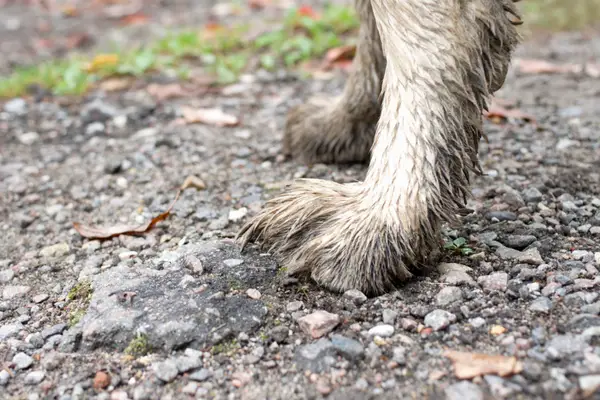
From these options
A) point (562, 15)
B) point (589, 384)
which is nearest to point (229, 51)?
point (562, 15)

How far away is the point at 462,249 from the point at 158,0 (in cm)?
558

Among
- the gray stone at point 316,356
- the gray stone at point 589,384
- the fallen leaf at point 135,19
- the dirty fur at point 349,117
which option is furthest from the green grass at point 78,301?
the fallen leaf at point 135,19

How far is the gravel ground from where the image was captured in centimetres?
185

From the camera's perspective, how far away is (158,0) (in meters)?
7.17

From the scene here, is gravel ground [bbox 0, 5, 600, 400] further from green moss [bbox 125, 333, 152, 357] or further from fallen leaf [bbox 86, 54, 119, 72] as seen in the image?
fallen leaf [bbox 86, 54, 119, 72]

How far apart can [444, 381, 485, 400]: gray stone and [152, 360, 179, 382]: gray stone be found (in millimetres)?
702

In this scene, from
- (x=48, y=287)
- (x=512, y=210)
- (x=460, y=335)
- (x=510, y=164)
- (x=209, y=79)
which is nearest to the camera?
(x=460, y=335)

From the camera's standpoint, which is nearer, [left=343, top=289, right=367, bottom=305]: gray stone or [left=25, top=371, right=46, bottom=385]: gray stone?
[left=25, top=371, right=46, bottom=385]: gray stone

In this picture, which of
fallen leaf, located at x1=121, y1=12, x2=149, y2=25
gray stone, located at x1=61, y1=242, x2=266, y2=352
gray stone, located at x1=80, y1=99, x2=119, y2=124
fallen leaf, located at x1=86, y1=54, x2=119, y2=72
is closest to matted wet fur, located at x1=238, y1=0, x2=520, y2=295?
gray stone, located at x1=61, y1=242, x2=266, y2=352

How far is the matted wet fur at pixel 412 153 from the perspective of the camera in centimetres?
214

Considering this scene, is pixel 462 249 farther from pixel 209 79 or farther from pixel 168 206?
pixel 209 79

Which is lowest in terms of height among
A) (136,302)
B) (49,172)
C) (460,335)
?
(49,172)

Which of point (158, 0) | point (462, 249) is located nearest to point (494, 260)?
point (462, 249)

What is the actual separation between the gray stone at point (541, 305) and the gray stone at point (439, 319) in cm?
22
